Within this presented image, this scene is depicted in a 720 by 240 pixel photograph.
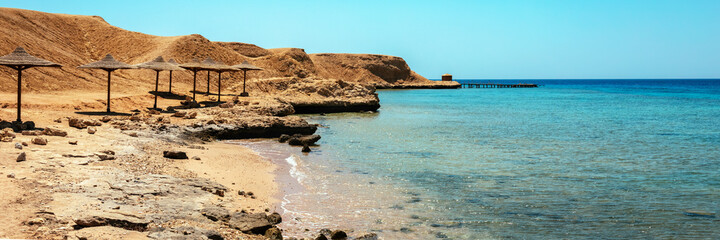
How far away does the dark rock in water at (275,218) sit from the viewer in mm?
8898

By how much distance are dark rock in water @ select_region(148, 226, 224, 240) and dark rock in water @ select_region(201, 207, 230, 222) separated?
3.28 ft

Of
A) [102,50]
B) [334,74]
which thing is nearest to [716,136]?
[102,50]

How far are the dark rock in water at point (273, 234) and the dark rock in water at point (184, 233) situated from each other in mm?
891

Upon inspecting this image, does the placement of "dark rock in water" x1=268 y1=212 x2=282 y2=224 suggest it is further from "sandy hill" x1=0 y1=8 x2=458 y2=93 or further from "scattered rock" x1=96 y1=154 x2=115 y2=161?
"sandy hill" x1=0 y1=8 x2=458 y2=93

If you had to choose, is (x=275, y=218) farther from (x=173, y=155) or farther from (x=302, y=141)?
(x=302, y=141)

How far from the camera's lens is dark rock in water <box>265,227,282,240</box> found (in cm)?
796

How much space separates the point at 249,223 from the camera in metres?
8.23

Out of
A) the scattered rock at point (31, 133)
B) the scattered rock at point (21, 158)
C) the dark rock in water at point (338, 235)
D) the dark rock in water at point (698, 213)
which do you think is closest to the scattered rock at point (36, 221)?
the scattered rock at point (21, 158)

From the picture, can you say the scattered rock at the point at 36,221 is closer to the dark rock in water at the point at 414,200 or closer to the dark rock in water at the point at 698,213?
the dark rock in water at the point at 414,200

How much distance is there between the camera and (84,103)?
74.2 ft

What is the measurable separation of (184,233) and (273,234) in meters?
1.41

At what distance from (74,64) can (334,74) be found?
8189 centimetres

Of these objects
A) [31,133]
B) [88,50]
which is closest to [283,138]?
[31,133]

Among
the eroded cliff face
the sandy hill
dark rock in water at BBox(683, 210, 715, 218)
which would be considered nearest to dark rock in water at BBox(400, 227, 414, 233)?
dark rock in water at BBox(683, 210, 715, 218)
